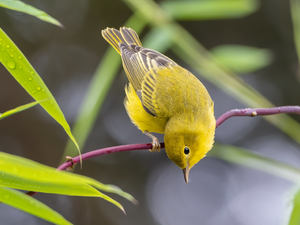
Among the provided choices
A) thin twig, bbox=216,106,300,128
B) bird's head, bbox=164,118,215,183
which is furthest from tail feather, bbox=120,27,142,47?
thin twig, bbox=216,106,300,128

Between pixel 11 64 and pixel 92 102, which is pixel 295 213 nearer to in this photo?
pixel 11 64

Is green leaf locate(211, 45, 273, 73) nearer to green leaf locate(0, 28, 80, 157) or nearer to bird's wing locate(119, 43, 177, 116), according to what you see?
bird's wing locate(119, 43, 177, 116)

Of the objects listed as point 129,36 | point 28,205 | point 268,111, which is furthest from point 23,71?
point 129,36

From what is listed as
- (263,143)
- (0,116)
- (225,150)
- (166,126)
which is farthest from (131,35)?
(263,143)

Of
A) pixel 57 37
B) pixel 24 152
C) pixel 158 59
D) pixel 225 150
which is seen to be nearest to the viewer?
pixel 225 150

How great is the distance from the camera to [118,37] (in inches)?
153

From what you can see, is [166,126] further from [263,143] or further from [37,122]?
[263,143]

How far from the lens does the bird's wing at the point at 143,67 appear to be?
3257 mm

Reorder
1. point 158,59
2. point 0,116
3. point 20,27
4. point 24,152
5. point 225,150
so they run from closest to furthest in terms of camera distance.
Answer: point 0,116 < point 225,150 < point 158,59 < point 24,152 < point 20,27

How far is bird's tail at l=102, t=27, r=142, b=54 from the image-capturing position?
12.6 feet

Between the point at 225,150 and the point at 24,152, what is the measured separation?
17.1 ft

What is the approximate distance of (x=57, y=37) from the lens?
776 centimetres

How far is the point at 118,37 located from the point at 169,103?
140 centimetres

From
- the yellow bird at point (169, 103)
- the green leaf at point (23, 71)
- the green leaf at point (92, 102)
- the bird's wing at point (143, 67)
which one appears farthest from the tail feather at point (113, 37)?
the green leaf at point (23, 71)
